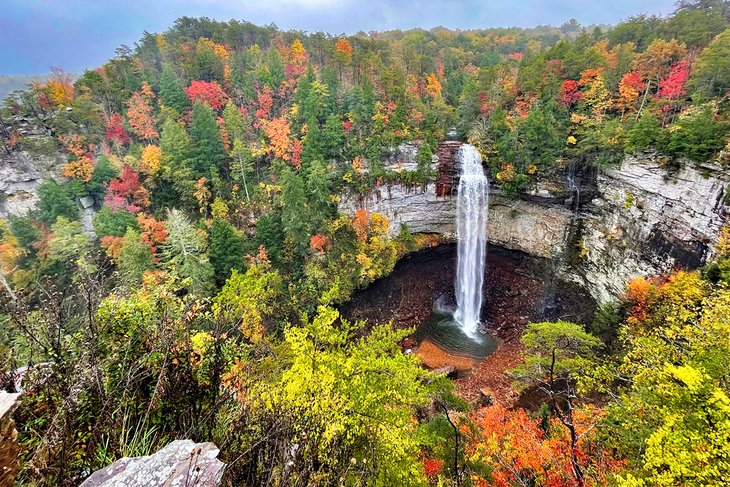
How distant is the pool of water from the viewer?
2358cm

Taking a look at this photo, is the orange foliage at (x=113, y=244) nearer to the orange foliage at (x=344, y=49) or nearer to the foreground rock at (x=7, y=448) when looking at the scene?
the foreground rock at (x=7, y=448)

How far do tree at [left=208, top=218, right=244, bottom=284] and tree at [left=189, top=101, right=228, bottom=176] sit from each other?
24.1 feet

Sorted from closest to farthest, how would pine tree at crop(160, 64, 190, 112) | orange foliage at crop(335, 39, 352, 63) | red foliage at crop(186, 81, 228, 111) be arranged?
pine tree at crop(160, 64, 190, 112)
red foliage at crop(186, 81, 228, 111)
orange foliage at crop(335, 39, 352, 63)

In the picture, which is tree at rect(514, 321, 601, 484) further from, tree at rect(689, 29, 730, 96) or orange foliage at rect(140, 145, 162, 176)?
orange foliage at rect(140, 145, 162, 176)

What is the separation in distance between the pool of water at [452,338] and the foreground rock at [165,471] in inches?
887

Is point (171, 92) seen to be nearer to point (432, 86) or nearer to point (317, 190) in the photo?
point (317, 190)

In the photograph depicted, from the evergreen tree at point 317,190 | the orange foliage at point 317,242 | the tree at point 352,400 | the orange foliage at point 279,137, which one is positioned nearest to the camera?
the tree at point 352,400

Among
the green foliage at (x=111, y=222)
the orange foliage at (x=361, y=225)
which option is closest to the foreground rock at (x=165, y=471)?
the green foliage at (x=111, y=222)

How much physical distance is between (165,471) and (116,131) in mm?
35053

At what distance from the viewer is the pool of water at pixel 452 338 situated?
23.6 metres

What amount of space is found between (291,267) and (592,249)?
23218 millimetres

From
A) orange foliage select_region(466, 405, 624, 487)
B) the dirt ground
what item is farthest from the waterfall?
orange foliage select_region(466, 405, 624, 487)

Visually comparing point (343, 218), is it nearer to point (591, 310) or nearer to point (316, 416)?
point (591, 310)

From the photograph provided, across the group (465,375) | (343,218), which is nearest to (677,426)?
(465,375)
